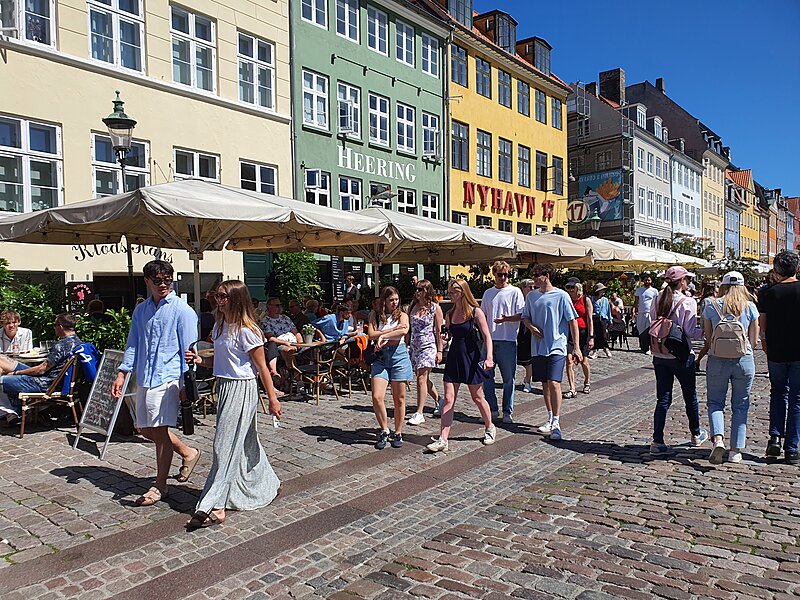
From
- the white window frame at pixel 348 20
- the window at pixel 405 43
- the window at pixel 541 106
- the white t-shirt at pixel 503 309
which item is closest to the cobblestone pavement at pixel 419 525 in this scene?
the white t-shirt at pixel 503 309

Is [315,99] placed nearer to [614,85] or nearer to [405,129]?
[405,129]

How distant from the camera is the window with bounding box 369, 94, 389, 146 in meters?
22.3

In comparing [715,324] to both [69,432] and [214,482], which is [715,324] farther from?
[69,432]

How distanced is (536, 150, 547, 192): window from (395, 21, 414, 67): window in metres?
10.8

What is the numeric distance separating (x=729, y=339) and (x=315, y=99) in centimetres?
1699

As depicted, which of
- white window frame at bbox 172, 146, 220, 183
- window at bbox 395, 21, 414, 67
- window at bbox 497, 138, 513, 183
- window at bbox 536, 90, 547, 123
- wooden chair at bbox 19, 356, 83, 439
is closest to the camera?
wooden chair at bbox 19, 356, 83, 439

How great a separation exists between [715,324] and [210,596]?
4.79 m

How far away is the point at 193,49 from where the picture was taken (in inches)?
651

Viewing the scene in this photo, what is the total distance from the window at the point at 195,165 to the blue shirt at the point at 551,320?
468 inches

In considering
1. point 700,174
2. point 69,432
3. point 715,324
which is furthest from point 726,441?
point 700,174

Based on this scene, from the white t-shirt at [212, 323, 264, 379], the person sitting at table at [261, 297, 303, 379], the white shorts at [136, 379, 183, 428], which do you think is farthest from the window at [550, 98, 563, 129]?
the white shorts at [136, 379, 183, 428]

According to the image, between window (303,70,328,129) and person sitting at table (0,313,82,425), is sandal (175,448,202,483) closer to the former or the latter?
person sitting at table (0,313,82,425)

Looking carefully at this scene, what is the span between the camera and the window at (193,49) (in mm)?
16281

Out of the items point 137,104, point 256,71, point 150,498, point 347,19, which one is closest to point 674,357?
point 150,498
